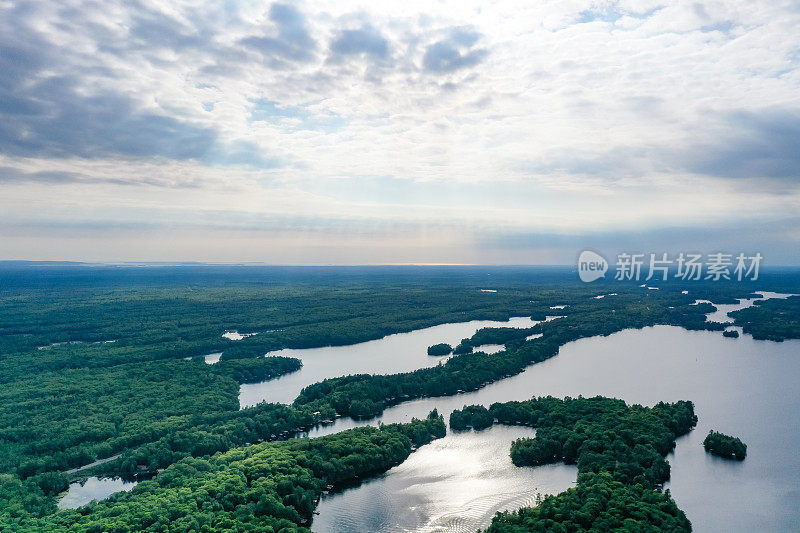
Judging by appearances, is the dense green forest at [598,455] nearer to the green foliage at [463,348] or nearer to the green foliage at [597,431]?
the green foliage at [597,431]

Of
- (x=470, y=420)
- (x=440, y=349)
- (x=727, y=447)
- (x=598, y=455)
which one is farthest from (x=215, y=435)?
(x=440, y=349)

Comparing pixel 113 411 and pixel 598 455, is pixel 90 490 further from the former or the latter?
pixel 598 455

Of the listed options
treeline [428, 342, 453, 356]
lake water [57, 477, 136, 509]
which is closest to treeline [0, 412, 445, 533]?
lake water [57, 477, 136, 509]

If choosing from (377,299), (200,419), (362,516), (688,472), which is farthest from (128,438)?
(377,299)

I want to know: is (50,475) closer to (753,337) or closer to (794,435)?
(794,435)

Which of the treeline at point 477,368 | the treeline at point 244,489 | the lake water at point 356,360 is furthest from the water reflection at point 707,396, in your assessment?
the lake water at point 356,360
